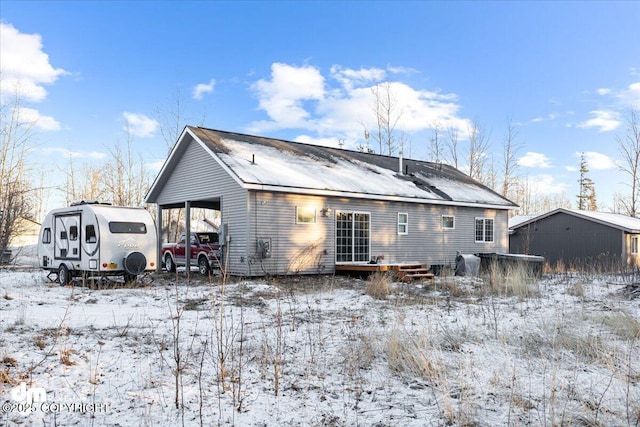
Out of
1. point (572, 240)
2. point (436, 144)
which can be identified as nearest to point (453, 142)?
point (436, 144)

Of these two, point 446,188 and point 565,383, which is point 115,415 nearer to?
point 565,383

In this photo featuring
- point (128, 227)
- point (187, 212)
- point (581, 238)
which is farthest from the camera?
point (581, 238)

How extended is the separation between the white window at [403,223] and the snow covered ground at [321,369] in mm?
10149

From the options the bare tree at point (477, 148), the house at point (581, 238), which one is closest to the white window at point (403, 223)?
the house at point (581, 238)

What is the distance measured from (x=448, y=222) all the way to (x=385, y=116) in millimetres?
17109

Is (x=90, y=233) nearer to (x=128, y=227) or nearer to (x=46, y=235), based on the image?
(x=128, y=227)

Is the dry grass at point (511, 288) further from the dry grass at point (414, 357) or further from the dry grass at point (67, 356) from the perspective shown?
the dry grass at point (67, 356)

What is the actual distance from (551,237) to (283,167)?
2010 centimetres

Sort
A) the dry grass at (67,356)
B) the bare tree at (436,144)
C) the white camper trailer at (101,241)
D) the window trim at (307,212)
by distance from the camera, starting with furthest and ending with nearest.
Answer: the bare tree at (436,144)
the window trim at (307,212)
the white camper trailer at (101,241)
the dry grass at (67,356)

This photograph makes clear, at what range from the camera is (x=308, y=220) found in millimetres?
16656

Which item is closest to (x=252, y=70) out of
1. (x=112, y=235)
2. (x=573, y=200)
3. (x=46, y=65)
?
(x=46, y=65)

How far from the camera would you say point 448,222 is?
21156 millimetres

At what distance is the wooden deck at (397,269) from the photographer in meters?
15.9

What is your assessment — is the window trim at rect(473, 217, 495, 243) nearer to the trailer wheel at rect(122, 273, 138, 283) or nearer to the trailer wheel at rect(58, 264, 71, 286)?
the trailer wheel at rect(122, 273, 138, 283)
